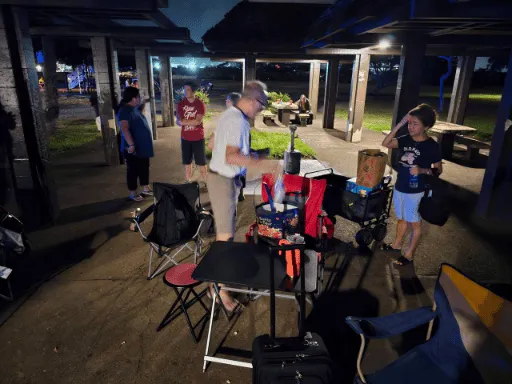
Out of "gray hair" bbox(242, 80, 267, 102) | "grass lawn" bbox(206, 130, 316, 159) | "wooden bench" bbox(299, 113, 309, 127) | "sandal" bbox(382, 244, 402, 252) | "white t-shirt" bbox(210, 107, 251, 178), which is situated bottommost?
"sandal" bbox(382, 244, 402, 252)

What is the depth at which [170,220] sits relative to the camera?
14.1 feet

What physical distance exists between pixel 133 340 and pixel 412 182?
3685 millimetres

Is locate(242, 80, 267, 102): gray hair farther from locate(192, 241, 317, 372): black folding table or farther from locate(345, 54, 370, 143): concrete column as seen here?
locate(345, 54, 370, 143): concrete column

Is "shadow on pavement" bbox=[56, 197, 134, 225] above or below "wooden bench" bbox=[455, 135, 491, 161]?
below

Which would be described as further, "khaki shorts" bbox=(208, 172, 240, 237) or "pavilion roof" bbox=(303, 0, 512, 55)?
"pavilion roof" bbox=(303, 0, 512, 55)

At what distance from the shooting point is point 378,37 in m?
9.40

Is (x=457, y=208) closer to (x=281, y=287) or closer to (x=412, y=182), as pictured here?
(x=412, y=182)

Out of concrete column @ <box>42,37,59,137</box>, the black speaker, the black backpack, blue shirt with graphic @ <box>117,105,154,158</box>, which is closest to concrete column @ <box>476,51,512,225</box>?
the black speaker

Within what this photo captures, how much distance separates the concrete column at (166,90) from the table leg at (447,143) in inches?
473

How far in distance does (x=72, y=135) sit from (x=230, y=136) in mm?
13274

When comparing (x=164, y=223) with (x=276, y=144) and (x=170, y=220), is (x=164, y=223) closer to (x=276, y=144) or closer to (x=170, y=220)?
(x=170, y=220)

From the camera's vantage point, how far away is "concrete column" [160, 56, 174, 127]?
16656 mm

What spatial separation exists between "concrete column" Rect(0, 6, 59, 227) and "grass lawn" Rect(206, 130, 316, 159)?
5814 mm

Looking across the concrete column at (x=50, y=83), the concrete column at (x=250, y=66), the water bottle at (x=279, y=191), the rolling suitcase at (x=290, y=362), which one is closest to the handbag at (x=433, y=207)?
the water bottle at (x=279, y=191)
